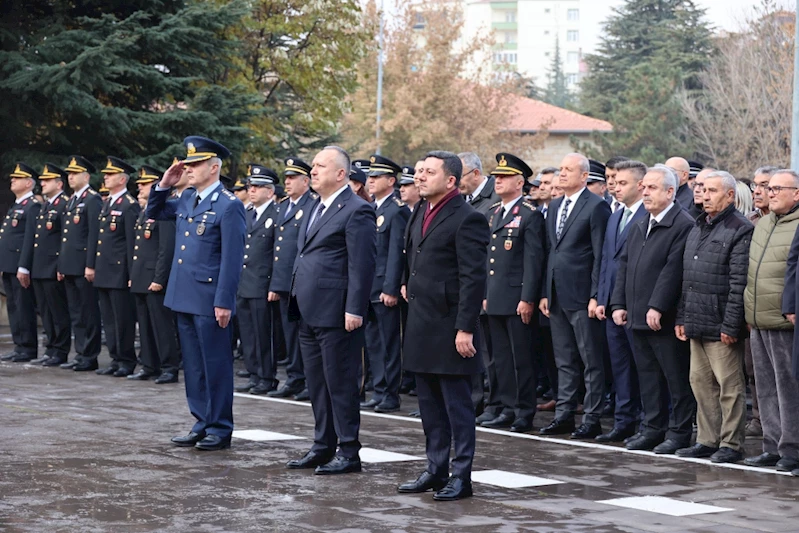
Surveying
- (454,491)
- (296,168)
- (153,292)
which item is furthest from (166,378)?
(454,491)

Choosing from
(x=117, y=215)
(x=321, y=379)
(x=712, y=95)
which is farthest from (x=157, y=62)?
(x=712, y=95)

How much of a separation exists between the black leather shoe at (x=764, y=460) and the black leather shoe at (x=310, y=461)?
298 cm

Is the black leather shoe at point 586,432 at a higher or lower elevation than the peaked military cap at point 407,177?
lower

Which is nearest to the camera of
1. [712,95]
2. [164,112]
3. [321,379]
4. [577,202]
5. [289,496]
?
[289,496]

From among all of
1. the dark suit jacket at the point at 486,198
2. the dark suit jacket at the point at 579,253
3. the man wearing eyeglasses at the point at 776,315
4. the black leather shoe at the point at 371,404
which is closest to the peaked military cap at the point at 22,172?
the black leather shoe at the point at 371,404

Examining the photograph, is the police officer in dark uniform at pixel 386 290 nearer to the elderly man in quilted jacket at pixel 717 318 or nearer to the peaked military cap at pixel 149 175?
the peaked military cap at pixel 149 175

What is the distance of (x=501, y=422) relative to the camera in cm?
1055

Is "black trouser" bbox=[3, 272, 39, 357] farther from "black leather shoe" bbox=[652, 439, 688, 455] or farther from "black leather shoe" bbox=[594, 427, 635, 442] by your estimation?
"black leather shoe" bbox=[652, 439, 688, 455]

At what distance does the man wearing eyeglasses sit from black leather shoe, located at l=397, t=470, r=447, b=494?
8.35 feet

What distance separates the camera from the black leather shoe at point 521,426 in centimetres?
1028

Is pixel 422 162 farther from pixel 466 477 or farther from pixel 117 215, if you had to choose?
pixel 117 215

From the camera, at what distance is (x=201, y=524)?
21.1 feet

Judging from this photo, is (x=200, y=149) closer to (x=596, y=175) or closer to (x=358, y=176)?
(x=358, y=176)

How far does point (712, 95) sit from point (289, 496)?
45.7 meters
